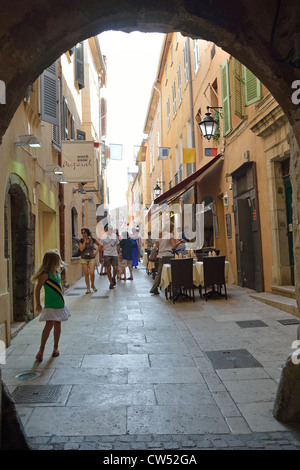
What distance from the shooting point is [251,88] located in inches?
347

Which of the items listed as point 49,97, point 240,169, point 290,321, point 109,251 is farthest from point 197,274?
point 49,97

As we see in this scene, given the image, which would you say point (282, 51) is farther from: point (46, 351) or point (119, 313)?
point (119, 313)

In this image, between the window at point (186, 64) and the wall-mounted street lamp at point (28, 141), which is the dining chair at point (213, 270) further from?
the window at point (186, 64)

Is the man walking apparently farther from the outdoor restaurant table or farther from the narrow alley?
the narrow alley

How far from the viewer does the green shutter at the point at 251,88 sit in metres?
8.51

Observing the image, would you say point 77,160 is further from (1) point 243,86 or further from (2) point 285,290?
(2) point 285,290

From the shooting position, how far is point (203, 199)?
47.8 ft

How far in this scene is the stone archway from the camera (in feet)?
22.6

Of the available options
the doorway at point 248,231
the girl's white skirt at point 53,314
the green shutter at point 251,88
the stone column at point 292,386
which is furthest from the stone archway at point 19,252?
the green shutter at point 251,88

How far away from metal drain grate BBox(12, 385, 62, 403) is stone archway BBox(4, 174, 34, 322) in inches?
124

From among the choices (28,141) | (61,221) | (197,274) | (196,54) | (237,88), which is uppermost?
(196,54)

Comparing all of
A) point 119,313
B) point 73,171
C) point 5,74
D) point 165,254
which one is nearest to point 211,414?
point 5,74

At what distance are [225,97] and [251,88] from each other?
7.02ft

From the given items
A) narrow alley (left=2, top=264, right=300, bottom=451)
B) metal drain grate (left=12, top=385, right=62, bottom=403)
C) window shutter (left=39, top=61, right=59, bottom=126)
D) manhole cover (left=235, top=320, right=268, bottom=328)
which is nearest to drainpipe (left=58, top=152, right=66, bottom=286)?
window shutter (left=39, top=61, right=59, bottom=126)
